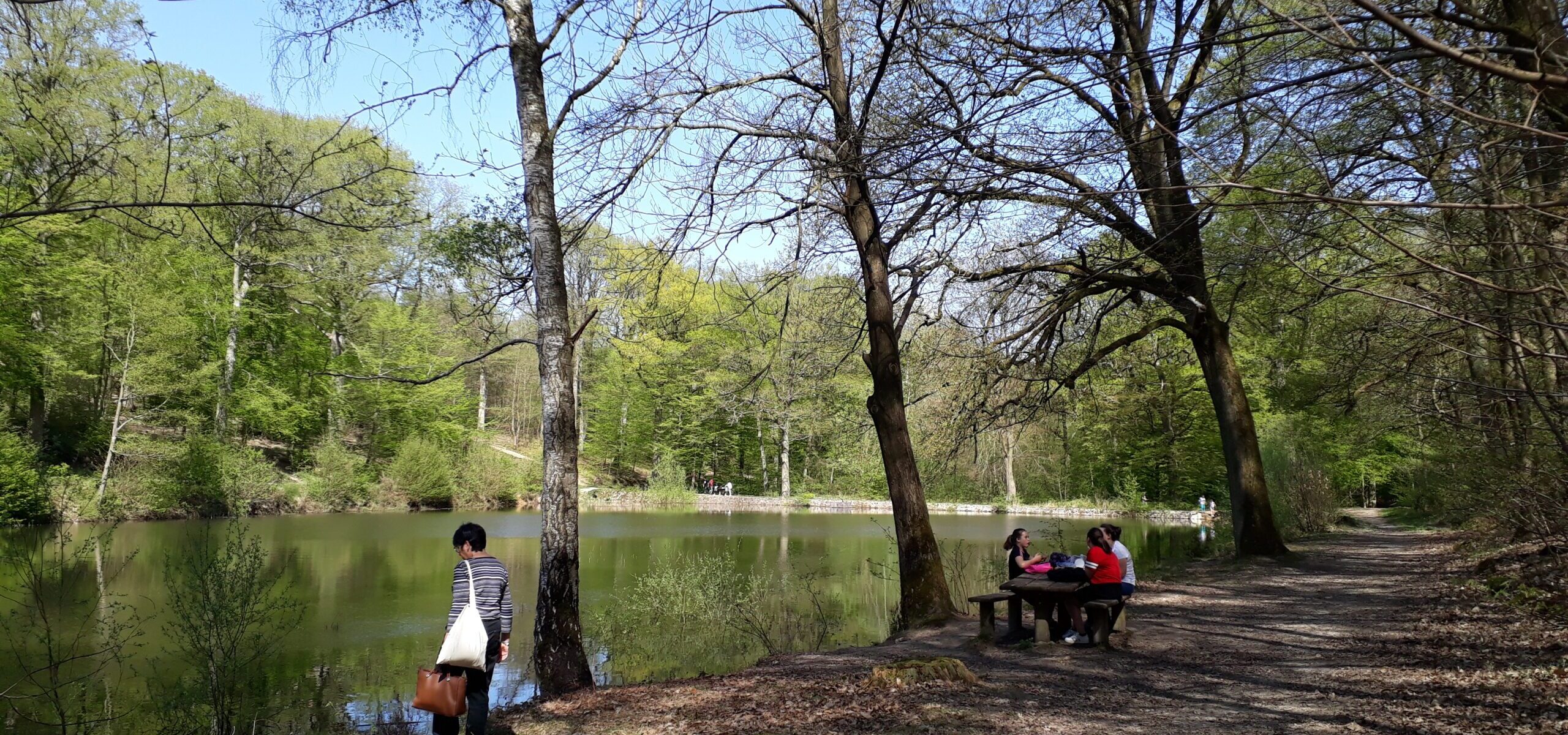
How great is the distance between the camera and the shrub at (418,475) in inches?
1244

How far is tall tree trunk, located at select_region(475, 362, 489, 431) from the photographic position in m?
43.3

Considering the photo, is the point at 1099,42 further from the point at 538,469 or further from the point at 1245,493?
the point at 538,469

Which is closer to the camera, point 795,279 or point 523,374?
point 795,279

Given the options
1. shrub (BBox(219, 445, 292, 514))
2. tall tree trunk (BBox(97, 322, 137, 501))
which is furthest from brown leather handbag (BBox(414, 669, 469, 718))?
tall tree trunk (BBox(97, 322, 137, 501))

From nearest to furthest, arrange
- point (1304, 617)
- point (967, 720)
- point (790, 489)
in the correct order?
point (967, 720) → point (1304, 617) → point (790, 489)

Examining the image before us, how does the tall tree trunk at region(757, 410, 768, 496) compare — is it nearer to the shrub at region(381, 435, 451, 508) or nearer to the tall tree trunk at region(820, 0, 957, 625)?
the shrub at region(381, 435, 451, 508)

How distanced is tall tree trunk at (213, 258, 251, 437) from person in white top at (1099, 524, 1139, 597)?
1117 inches

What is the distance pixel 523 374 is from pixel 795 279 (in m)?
38.9

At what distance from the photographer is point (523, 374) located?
4603cm

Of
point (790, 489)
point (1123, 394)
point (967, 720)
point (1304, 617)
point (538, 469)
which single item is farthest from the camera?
point (790, 489)

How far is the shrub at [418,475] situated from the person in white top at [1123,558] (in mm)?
29437

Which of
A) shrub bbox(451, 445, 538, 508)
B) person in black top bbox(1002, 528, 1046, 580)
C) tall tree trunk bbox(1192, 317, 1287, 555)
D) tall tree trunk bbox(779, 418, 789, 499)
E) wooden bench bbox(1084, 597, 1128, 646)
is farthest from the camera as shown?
tall tree trunk bbox(779, 418, 789, 499)

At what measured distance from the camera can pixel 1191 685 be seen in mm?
5406

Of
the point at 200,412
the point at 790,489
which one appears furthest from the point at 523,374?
the point at 200,412
